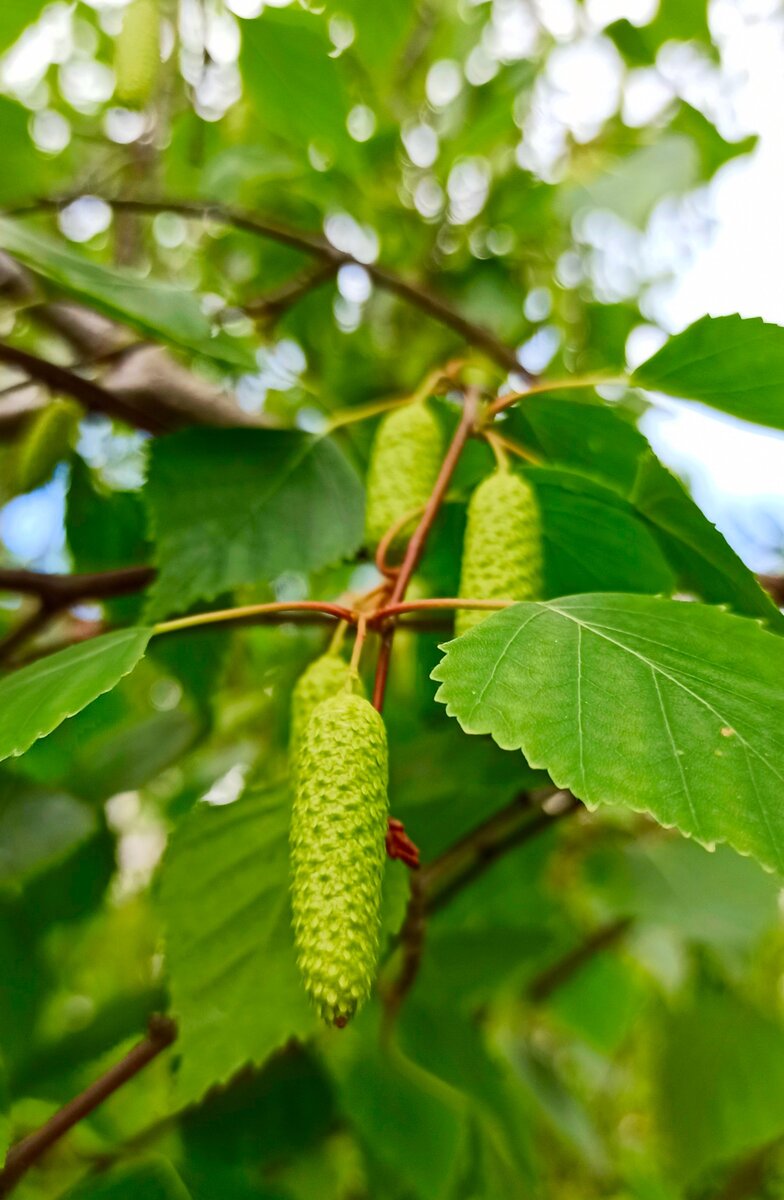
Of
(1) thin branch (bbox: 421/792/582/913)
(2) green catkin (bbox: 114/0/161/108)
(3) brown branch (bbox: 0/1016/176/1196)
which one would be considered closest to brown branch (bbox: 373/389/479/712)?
(3) brown branch (bbox: 0/1016/176/1196)

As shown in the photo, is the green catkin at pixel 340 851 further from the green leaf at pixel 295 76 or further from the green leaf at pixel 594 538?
the green leaf at pixel 295 76

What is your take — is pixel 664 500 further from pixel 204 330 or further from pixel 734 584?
pixel 204 330

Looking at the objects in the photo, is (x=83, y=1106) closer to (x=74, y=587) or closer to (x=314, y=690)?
(x=314, y=690)

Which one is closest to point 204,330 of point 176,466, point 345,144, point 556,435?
point 176,466

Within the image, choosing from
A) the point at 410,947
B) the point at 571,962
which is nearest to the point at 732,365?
the point at 410,947

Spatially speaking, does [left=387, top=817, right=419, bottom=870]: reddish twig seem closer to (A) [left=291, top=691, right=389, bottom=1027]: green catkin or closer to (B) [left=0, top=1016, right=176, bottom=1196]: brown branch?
(A) [left=291, top=691, right=389, bottom=1027]: green catkin

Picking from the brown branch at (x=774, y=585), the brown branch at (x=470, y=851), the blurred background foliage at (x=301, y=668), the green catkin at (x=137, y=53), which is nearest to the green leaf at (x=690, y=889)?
the blurred background foliage at (x=301, y=668)
